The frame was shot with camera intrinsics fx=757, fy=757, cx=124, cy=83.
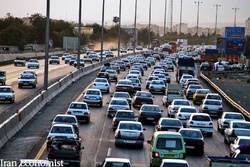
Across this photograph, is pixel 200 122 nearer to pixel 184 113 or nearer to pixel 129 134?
pixel 184 113

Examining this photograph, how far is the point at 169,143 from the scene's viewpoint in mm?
25406

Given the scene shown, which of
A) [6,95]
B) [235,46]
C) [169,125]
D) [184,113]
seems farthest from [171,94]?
→ [235,46]

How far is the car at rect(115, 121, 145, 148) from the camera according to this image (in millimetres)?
30859

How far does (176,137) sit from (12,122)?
11.7 meters

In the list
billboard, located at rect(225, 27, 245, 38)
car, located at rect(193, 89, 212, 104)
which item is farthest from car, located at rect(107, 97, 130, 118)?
billboard, located at rect(225, 27, 245, 38)

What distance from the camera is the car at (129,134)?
101 feet

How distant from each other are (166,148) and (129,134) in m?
5.89

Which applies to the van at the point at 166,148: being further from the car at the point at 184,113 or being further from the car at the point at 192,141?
the car at the point at 184,113

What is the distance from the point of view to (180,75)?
76312 mm

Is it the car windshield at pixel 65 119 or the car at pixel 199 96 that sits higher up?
the car windshield at pixel 65 119

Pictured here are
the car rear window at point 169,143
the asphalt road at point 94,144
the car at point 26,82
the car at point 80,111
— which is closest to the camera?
the car rear window at point 169,143

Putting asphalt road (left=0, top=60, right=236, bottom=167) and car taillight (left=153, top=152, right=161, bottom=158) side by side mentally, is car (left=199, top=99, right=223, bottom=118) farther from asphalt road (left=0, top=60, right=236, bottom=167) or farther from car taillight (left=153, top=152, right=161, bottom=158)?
car taillight (left=153, top=152, right=161, bottom=158)

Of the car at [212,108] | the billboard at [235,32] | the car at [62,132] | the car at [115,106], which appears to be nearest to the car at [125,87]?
the car at [212,108]

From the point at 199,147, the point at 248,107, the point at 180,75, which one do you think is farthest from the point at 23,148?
the point at 180,75
